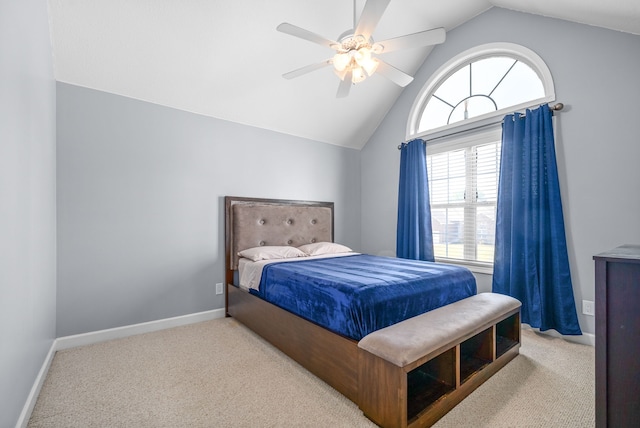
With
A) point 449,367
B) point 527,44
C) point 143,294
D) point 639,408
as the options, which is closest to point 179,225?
point 143,294

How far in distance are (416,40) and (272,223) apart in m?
2.37

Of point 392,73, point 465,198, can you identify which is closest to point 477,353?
point 465,198

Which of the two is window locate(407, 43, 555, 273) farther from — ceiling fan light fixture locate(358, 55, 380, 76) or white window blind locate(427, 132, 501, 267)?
ceiling fan light fixture locate(358, 55, 380, 76)

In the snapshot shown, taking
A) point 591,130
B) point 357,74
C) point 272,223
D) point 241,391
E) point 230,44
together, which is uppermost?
point 230,44

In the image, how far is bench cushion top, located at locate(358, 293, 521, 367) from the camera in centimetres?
135

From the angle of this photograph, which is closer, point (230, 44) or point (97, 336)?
point (97, 336)

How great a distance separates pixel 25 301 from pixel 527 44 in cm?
433

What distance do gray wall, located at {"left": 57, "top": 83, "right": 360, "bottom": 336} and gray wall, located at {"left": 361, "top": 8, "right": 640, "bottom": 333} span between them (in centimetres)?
297

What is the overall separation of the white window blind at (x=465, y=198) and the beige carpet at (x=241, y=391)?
1.13m

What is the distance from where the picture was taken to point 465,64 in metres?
3.27

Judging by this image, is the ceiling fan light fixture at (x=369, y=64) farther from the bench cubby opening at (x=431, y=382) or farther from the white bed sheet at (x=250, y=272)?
the bench cubby opening at (x=431, y=382)

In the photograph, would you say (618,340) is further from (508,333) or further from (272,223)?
(272,223)

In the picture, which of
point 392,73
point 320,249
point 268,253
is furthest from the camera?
point 320,249

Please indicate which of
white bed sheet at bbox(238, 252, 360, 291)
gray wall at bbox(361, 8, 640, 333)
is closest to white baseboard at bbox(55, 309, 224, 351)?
white bed sheet at bbox(238, 252, 360, 291)
